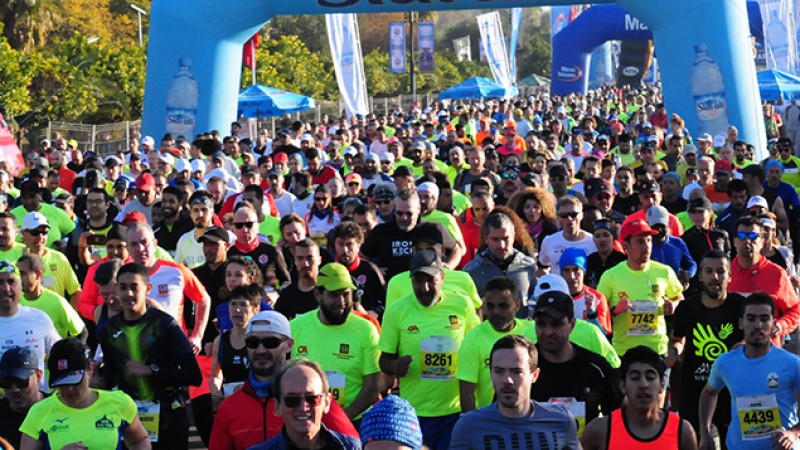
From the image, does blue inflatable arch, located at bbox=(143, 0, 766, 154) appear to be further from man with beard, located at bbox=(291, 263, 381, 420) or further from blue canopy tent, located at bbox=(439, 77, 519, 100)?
blue canopy tent, located at bbox=(439, 77, 519, 100)

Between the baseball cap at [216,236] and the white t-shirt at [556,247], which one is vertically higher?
the baseball cap at [216,236]

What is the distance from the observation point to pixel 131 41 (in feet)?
192

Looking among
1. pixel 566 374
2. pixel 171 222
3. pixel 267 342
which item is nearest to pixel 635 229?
pixel 566 374

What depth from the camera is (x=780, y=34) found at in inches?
1109

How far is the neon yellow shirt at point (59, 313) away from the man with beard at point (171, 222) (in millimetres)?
3071

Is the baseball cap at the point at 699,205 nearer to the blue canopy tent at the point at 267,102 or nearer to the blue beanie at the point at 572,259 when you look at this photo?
the blue beanie at the point at 572,259

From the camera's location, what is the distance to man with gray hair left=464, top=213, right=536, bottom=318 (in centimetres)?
831

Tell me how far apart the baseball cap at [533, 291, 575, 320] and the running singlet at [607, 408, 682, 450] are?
0.68 m

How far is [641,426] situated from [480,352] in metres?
1.23

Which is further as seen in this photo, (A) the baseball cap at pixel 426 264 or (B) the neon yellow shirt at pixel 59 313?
(B) the neon yellow shirt at pixel 59 313

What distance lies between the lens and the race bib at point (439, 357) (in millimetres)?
7070

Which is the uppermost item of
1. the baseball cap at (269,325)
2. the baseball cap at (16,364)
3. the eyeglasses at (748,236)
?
the eyeglasses at (748,236)

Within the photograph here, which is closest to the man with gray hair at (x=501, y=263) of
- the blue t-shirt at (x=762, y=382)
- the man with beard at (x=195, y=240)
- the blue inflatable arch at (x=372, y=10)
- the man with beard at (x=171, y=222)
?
the blue t-shirt at (x=762, y=382)

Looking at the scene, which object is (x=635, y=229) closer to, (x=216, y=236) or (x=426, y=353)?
(x=426, y=353)
